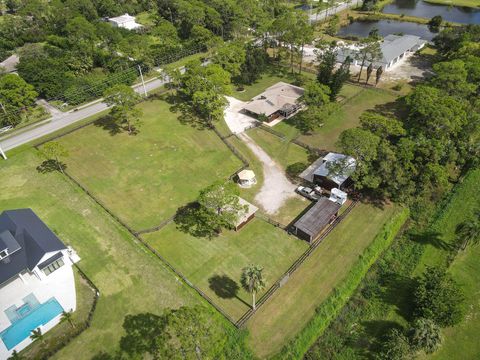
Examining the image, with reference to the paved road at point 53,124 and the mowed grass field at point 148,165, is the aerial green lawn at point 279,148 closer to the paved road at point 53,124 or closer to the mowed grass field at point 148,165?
the mowed grass field at point 148,165

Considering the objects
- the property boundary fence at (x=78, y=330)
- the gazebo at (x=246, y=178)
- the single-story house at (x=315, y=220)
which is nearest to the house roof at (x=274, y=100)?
the gazebo at (x=246, y=178)

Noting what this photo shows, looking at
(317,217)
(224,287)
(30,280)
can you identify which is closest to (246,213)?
(317,217)

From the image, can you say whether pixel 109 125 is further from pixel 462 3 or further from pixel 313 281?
pixel 462 3

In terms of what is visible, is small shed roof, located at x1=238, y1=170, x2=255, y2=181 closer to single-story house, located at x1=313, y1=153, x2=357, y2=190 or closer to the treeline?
single-story house, located at x1=313, y1=153, x2=357, y2=190

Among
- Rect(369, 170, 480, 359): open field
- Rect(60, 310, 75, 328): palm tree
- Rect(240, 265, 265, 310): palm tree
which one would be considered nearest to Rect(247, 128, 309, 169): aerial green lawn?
Rect(369, 170, 480, 359): open field

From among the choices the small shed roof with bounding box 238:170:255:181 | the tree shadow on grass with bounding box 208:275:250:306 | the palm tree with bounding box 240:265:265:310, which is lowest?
the tree shadow on grass with bounding box 208:275:250:306

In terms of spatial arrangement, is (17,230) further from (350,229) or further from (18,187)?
(350,229)
